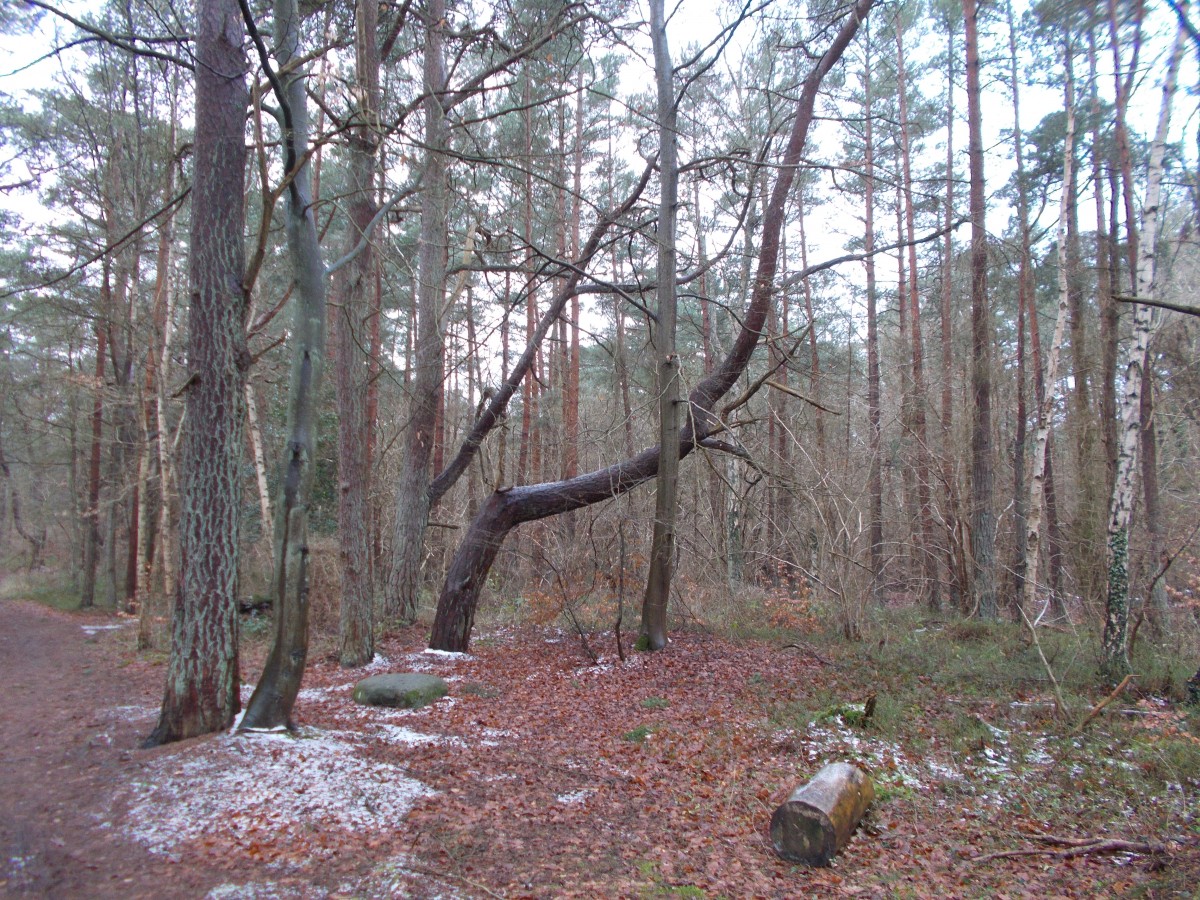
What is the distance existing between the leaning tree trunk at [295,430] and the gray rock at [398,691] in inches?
62.6

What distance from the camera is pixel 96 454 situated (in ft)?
59.6

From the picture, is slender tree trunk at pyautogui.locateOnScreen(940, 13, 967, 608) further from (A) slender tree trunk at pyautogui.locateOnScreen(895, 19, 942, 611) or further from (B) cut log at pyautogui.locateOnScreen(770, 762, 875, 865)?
(B) cut log at pyautogui.locateOnScreen(770, 762, 875, 865)

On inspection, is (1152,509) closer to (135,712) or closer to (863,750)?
(863,750)

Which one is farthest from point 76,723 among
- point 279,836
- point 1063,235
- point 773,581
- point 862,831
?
point 1063,235

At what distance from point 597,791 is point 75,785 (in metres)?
3.38

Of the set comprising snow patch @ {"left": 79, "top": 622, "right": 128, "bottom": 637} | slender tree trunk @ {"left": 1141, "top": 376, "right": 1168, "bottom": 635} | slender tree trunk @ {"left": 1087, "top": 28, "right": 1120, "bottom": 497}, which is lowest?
snow patch @ {"left": 79, "top": 622, "right": 128, "bottom": 637}

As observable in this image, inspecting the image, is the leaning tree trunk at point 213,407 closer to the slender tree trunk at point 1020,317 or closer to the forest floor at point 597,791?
the forest floor at point 597,791

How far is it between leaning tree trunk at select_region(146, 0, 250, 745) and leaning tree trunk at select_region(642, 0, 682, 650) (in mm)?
4903

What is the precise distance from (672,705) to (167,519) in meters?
9.16

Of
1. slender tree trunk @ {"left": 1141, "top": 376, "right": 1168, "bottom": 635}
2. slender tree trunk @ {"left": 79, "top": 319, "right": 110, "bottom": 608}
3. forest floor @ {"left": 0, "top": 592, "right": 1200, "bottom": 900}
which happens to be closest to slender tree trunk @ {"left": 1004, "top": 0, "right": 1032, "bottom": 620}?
slender tree trunk @ {"left": 1141, "top": 376, "right": 1168, "bottom": 635}

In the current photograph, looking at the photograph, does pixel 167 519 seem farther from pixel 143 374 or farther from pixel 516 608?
pixel 516 608

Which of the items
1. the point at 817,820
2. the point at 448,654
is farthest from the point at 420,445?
the point at 817,820

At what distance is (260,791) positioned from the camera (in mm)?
4449

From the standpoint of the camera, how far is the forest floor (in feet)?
12.4
